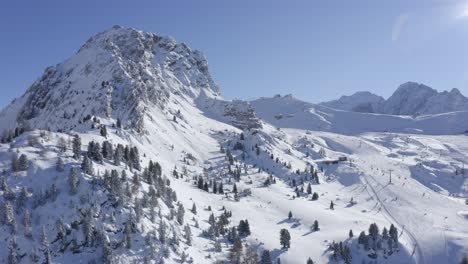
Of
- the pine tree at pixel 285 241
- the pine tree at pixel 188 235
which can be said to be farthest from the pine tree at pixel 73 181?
the pine tree at pixel 285 241

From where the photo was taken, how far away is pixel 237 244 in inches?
4653

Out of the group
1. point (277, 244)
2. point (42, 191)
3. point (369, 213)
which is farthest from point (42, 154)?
point (369, 213)

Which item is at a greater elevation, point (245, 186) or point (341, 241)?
point (245, 186)

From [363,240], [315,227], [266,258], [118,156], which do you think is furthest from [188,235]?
[363,240]

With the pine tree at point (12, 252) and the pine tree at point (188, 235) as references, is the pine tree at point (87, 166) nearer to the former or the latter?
the pine tree at point (12, 252)

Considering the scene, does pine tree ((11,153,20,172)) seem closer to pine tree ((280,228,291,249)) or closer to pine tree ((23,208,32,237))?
pine tree ((23,208,32,237))

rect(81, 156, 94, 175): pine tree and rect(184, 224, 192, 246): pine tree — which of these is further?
rect(184, 224, 192, 246): pine tree

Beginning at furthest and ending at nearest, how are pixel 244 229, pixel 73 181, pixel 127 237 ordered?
pixel 244 229
pixel 73 181
pixel 127 237

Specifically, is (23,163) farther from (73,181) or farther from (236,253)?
(236,253)

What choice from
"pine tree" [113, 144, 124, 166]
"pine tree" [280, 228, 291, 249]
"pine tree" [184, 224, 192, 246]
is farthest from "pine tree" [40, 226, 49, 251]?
"pine tree" [280, 228, 291, 249]

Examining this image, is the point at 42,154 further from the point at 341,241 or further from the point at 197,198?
the point at 341,241

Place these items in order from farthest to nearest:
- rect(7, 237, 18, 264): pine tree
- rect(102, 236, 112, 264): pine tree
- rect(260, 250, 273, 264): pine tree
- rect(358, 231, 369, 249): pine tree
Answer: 1. rect(358, 231, 369, 249): pine tree
2. rect(260, 250, 273, 264): pine tree
3. rect(102, 236, 112, 264): pine tree
4. rect(7, 237, 18, 264): pine tree

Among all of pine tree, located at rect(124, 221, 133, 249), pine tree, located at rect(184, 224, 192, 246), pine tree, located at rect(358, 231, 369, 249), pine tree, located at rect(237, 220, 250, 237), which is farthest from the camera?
pine tree, located at rect(358, 231, 369, 249)

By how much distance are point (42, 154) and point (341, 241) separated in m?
99.0
